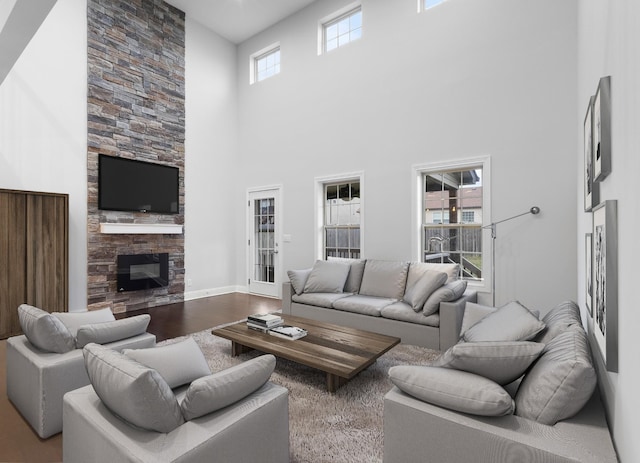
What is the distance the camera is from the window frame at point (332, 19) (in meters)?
5.72

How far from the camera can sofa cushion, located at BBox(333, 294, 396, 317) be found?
13.4 ft

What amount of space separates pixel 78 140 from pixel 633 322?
20.9 feet

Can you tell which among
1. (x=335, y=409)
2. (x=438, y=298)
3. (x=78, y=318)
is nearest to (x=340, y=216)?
(x=438, y=298)

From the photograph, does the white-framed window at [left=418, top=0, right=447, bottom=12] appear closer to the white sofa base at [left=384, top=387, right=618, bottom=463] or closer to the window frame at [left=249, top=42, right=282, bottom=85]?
the window frame at [left=249, top=42, right=282, bottom=85]

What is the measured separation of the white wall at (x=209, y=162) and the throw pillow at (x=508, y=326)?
18.1ft

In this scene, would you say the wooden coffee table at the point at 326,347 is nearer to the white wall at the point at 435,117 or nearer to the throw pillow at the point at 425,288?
the throw pillow at the point at 425,288

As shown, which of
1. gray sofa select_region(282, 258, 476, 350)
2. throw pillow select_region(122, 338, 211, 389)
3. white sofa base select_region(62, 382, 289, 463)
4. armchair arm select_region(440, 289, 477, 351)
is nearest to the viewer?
white sofa base select_region(62, 382, 289, 463)

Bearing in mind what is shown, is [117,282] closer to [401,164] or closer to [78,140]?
[78,140]

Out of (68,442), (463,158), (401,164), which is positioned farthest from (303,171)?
(68,442)

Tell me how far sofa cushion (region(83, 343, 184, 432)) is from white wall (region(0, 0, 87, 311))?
15.1 feet

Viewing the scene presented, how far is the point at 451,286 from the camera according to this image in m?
3.85

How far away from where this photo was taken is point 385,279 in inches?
182

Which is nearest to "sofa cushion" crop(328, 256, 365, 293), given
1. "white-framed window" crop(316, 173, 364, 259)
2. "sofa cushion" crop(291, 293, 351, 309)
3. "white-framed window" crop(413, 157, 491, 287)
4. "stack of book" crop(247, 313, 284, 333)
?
"sofa cushion" crop(291, 293, 351, 309)

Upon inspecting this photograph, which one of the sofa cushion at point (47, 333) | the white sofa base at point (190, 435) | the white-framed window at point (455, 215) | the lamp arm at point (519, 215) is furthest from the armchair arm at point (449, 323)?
the sofa cushion at point (47, 333)
